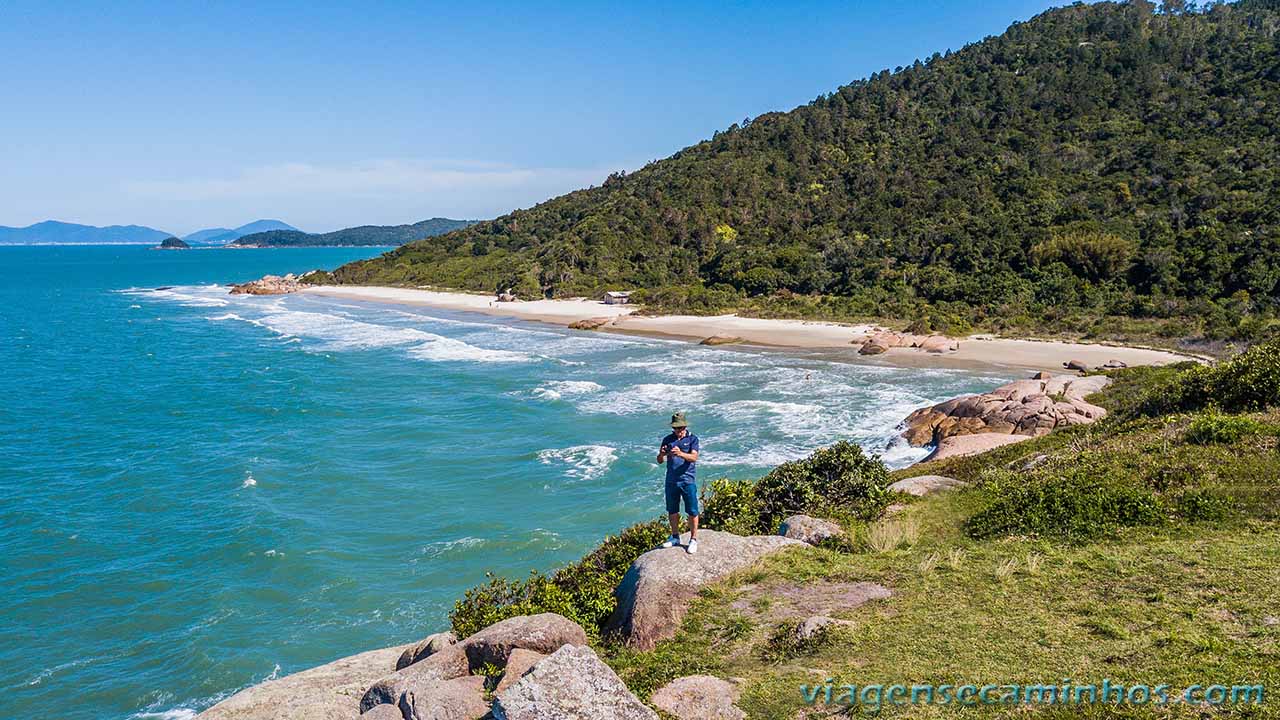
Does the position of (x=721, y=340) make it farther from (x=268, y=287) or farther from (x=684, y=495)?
(x=268, y=287)

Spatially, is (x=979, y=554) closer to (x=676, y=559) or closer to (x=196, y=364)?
(x=676, y=559)

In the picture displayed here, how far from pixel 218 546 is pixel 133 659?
503 cm

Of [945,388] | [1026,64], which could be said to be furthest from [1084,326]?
[1026,64]

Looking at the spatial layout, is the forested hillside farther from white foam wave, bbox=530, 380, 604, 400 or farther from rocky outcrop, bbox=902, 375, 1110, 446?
white foam wave, bbox=530, 380, 604, 400

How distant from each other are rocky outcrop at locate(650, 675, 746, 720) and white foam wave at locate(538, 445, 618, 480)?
53.7 feet

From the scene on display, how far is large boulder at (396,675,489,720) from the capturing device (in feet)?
24.8

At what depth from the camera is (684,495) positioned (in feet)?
32.6

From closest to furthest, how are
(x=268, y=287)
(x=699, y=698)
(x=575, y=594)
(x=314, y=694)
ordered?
(x=699, y=698) < (x=575, y=594) < (x=314, y=694) < (x=268, y=287)

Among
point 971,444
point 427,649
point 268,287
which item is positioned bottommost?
point 427,649

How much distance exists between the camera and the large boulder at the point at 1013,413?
21.8 m

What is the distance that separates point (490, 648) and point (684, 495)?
311 cm

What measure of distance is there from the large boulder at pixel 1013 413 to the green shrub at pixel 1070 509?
942cm

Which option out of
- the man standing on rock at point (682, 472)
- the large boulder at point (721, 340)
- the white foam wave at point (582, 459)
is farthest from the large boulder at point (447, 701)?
the large boulder at point (721, 340)

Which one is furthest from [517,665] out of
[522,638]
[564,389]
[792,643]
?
[564,389]
